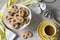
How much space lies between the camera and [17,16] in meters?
0.79

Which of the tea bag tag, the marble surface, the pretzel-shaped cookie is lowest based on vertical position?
the pretzel-shaped cookie

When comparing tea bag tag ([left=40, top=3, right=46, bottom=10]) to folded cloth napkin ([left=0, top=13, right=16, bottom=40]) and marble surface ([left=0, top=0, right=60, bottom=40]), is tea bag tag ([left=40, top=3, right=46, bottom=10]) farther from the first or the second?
folded cloth napkin ([left=0, top=13, right=16, bottom=40])

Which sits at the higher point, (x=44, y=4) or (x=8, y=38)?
(x=44, y=4)

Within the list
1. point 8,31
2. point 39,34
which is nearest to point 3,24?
point 8,31

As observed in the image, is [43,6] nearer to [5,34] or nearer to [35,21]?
[35,21]

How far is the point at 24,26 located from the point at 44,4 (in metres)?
0.13

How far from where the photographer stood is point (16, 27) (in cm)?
78

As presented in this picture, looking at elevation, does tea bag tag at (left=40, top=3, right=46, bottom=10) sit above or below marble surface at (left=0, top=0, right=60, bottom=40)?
above

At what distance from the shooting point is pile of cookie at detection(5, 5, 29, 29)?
78 centimetres

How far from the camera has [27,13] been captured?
80 cm

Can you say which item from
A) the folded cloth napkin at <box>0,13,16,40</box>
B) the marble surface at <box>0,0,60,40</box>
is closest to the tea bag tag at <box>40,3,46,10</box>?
the marble surface at <box>0,0,60,40</box>

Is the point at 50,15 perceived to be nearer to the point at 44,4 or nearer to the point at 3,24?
the point at 44,4

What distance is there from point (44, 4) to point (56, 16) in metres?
0.07

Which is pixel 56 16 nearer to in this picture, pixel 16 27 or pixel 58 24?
pixel 58 24
